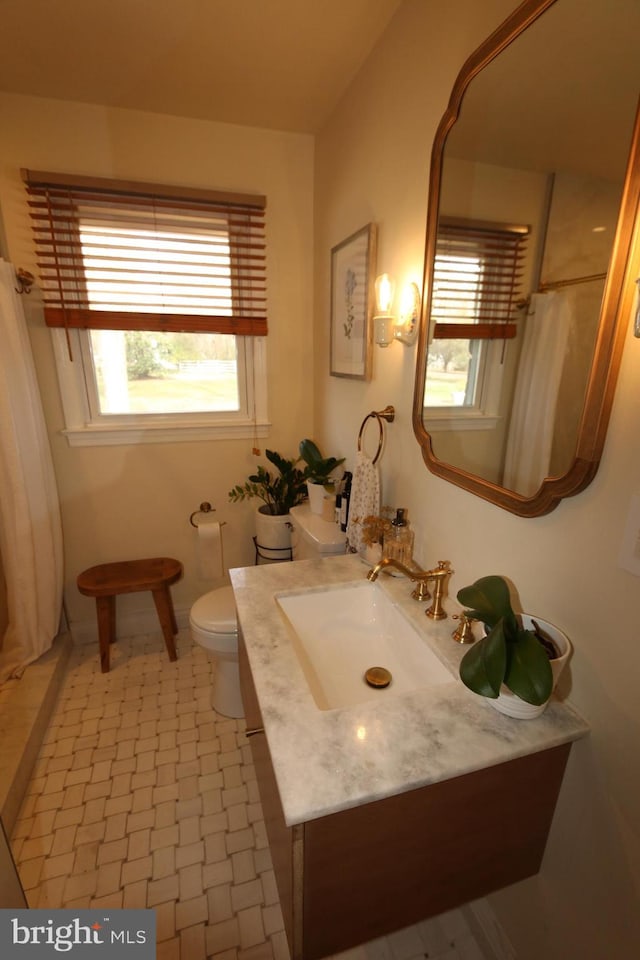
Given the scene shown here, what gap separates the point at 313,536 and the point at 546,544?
97 cm

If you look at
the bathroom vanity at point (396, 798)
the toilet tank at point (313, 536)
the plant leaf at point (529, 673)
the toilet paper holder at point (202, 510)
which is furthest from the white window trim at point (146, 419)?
the plant leaf at point (529, 673)

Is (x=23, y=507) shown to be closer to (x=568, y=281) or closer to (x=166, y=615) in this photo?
(x=166, y=615)

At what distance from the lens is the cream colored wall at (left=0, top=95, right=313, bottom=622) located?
1.82m

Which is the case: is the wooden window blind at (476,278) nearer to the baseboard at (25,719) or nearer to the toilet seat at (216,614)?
the toilet seat at (216,614)

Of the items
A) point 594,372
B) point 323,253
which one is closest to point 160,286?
point 323,253

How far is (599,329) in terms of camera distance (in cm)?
72

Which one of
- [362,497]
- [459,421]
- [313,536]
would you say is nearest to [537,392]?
[459,421]

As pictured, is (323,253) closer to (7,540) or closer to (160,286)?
(160,286)

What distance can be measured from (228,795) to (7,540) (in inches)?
56.6

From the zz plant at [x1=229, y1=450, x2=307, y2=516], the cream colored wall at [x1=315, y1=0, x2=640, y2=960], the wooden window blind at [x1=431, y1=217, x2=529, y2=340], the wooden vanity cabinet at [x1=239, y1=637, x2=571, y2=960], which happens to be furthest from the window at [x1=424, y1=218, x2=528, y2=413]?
the zz plant at [x1=229, y1=450, x2=307, y2=516]

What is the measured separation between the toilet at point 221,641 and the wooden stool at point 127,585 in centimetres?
37

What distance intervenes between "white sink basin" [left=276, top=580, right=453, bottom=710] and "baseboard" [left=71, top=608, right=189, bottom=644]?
1540 millimetres

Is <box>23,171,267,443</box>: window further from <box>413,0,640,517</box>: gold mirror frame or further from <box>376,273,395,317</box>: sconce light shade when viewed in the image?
<box>413,0,640,517</box>: gold mirror frame

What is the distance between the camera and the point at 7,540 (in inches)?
75.1
